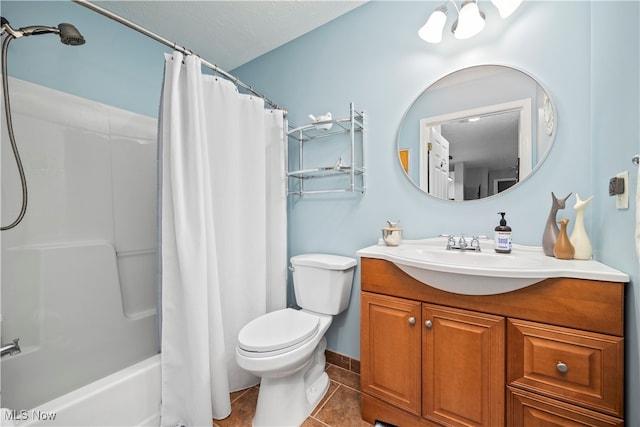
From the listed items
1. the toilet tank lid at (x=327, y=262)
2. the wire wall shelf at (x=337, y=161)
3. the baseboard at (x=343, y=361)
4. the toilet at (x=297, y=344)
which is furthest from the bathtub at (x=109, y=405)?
the wire wall shelf at (x=337, y=161)

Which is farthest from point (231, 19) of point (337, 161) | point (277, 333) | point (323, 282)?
point (277, 333)

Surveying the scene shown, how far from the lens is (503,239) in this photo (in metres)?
1.10

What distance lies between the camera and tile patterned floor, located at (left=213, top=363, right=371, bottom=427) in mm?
1211

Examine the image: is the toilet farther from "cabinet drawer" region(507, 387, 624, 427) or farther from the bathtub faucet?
the bathtub faucet

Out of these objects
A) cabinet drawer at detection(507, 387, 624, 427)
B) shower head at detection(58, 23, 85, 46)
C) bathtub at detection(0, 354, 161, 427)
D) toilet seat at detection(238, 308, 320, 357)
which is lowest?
bathtub at detection(0, 354, 161, 427)

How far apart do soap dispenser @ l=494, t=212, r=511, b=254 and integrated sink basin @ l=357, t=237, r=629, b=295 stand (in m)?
0.03

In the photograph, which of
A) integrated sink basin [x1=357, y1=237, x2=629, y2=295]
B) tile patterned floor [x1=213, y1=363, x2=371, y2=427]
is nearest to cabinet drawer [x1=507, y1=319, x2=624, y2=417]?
integrated sink basin [x1=357, y1=237, x2=629, y2=295]

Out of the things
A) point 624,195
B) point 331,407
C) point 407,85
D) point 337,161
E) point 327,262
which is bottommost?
point 331,407

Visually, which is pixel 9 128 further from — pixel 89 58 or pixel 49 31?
pixel 89 58

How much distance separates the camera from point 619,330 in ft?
2.36

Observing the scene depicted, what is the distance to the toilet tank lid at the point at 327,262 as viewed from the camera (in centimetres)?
144

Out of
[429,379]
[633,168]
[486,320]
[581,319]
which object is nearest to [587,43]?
[633,168]

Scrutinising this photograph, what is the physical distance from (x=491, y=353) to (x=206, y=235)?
1355mm

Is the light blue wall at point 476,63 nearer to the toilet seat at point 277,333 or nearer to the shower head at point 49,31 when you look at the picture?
the toilet seat at point 277,333
